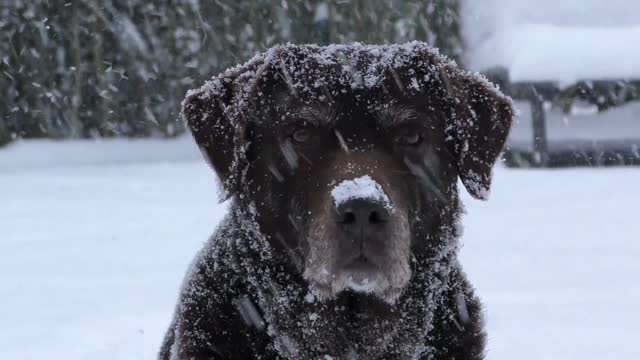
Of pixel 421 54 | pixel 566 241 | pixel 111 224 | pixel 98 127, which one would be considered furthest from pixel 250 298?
pixel 98 127

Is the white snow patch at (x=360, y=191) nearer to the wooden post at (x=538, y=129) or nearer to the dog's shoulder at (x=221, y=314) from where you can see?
the dog's shoulder at (x=221, y=314)

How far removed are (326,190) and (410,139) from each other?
0.36 metres

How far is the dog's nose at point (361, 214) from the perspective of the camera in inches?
101

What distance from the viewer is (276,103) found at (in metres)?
2.96

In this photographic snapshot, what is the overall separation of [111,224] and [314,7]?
5126 millimetres

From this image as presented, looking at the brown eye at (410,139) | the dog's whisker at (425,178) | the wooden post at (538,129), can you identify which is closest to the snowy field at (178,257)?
the wooden post at (538,129)

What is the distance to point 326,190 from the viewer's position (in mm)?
2736

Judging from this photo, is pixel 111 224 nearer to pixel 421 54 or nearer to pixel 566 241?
pixel 566 241

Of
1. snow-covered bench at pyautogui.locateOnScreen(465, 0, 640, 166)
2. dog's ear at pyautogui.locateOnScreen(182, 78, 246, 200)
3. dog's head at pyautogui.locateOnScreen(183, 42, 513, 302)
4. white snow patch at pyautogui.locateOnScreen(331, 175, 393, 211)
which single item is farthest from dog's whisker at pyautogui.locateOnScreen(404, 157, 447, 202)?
snow-covered bench at pyautogui.locateOnScreen(465, 0, 640, 166)

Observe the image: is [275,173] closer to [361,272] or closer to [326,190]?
[326,190]

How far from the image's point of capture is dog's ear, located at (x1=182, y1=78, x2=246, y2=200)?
9.53ft

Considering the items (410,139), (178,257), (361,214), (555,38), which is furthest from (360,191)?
(555,38)

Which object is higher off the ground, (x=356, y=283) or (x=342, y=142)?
(x=342, y=142)

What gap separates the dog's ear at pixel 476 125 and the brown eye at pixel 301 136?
0.50m
